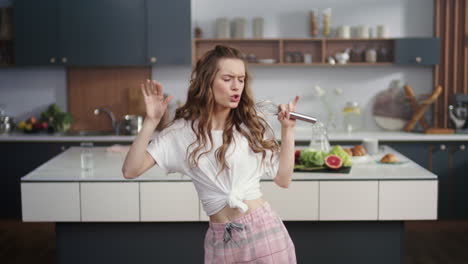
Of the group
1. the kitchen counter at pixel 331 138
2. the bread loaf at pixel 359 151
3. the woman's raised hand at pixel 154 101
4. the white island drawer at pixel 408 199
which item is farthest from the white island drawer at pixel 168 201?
the kitchen counter at pixel 331 138

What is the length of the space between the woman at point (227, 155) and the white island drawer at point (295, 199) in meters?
1.05

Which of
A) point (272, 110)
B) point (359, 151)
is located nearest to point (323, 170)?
point (359, 151)

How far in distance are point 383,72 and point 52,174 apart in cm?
367

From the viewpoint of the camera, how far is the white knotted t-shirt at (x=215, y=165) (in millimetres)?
1787

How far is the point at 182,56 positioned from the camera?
5.17 m

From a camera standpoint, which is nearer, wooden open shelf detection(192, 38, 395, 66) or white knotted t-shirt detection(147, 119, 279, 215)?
white knotted t-shirt detection(147, 119, 279, 215)

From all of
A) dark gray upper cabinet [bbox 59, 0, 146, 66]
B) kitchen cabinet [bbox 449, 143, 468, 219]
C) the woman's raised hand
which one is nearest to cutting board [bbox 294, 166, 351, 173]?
the woman's raised hand

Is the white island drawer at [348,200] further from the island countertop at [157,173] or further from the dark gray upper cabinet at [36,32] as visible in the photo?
the dark gray upper cabinet at [36,32]

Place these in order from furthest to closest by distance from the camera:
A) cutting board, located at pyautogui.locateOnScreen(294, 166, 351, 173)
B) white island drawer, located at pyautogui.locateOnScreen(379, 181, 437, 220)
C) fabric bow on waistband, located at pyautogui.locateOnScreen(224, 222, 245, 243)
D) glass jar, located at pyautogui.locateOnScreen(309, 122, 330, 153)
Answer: glass jar, located at pyautogui.locateOnScreen(309, 122, 330, 153)
cutting board, located at pyautogui.locateOnScreen(294, 166, 351, 173)
white island drawer, located at pyautogui.locateOnScreen(379, 181, 437, 220)
fabric bow on waistband, located at pyautogui.locateOnScreen(224, 222, 245, 243)

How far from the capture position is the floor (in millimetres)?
3865

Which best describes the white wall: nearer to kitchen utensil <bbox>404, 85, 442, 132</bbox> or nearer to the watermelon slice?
kitchen utensil <bbox>404, 85, 442, 132</bbox>

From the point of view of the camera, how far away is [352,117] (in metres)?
5.55

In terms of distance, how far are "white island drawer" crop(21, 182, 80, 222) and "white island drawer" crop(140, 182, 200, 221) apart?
361 mm

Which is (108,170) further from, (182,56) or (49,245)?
(182,56)
